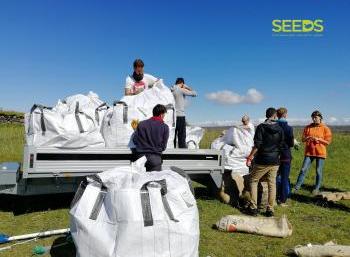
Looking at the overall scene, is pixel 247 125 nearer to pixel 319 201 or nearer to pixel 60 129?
pixel 319 201

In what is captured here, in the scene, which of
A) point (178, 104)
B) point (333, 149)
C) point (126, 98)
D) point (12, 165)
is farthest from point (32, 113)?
point (333, 149)

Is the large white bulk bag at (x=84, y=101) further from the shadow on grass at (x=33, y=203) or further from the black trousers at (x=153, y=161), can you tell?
the shadow on grass at (x=33, y=203)

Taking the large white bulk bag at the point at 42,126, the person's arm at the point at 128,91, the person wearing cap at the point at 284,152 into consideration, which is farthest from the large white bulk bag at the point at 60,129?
the person wearing cap at the point at 284,152

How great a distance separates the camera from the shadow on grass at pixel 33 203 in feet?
21.5

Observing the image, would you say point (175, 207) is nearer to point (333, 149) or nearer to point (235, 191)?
point (235, 191)

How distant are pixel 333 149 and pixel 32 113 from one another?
14781 millimetres

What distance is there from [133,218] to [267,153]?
3.46m

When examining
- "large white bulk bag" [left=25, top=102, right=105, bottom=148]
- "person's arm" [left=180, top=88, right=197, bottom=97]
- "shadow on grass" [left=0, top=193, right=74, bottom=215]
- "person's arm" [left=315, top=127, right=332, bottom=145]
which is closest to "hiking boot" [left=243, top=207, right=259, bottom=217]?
"person's arm" [left=180, top=88, right=197, bottom=97]

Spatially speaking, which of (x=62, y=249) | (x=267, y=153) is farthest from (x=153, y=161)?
(x=267, y=153)

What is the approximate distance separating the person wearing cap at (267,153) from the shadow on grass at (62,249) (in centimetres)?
299

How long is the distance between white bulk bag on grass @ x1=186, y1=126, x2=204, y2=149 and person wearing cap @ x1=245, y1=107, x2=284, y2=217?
1.33 m

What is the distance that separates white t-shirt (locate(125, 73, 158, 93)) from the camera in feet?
21.5

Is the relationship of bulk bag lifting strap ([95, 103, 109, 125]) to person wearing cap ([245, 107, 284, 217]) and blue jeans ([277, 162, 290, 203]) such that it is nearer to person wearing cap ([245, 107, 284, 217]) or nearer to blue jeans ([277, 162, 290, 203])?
person wearing cap ([245, 107, 284, 217])

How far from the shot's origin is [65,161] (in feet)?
18.2
